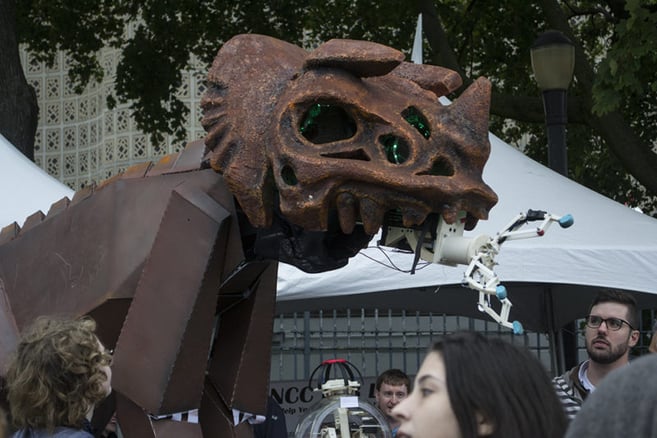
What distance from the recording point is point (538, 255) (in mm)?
6195

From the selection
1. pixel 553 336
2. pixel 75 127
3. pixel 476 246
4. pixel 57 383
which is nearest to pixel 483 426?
pixel 57 383

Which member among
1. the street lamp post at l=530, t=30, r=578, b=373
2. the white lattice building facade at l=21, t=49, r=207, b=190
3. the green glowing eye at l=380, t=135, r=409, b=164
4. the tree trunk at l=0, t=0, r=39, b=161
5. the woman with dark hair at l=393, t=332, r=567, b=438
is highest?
the white lattice building facade at l=21, t=49, r=207, b=190

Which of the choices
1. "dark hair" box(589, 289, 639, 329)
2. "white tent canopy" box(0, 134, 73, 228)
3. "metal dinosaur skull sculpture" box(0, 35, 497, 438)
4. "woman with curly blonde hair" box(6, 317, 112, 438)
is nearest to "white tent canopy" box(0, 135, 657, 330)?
"white tent canopy" box(0, 134, 73, 228)

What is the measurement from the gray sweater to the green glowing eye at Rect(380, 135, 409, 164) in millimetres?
2382

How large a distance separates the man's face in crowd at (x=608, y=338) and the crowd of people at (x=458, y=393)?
53 centimetres

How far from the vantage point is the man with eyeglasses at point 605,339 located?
193 inches

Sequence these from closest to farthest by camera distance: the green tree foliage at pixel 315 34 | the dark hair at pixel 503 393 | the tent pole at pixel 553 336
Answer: the dark hair at pixel 503 393, the tent pole at pixel 553 336, the green tree foliage at pixel 315 34

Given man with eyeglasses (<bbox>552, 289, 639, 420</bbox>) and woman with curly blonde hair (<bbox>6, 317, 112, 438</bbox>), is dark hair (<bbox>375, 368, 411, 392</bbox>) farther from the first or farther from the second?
woman with curly blonde hair (<bbox>6, 317, 112, 438</bbox>)

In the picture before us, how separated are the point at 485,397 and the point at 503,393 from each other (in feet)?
0.10

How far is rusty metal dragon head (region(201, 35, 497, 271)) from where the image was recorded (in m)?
3.64

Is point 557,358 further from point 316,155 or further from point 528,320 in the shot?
point 316,155

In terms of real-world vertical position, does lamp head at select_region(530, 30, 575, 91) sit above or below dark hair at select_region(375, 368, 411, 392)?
above

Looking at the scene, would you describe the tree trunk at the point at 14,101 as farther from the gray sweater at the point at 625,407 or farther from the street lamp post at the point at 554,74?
the gray sweater at the point at 625,407

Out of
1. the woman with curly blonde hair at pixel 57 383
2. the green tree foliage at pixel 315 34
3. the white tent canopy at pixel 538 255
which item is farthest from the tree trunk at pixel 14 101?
the woman with curly blonde hair at pixel 57 383
